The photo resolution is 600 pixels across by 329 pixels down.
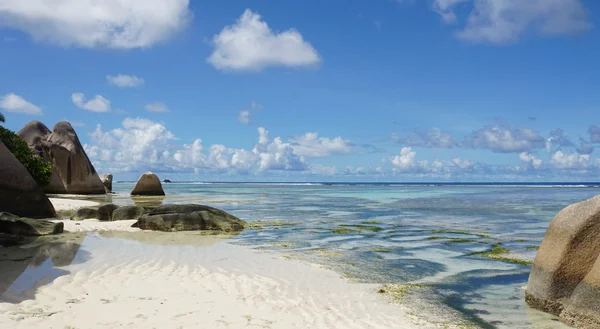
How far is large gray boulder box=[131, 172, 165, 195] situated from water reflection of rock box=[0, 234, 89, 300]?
1556 inches

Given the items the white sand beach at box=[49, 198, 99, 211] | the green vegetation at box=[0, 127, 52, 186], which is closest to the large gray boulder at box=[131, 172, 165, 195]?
the green vegetation at box=[0, 127, 52, 186]

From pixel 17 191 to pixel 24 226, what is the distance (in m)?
5.16

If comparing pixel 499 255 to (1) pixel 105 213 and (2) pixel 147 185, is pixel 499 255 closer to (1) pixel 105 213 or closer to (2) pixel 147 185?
(1) pixel 105 213

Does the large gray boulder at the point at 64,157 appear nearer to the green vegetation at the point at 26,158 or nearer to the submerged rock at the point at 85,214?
the green vegetation at the point at 26,158

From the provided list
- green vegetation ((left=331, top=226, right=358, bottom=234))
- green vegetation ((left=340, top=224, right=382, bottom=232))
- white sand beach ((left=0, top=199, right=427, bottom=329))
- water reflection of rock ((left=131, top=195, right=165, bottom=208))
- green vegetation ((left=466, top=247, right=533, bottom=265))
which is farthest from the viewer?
water reflection of rock ((left=131, top=195, right=165, bottom=208))

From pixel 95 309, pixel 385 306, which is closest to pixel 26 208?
pixel 95 309

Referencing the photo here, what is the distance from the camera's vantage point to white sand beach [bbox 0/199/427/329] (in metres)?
6.63

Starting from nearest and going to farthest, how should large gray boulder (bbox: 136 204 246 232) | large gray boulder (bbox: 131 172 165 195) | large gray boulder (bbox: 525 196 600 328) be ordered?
1. large gray boulder (bbox: 525 196 600 328)
2. large gray boulder (bbox: 136 204 246 232)
3. large gray boulder (bbox: 131 172 165 195)

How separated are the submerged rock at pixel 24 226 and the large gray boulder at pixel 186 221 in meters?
3.45

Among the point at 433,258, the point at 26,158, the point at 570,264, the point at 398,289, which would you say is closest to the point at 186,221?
the point at 433,258

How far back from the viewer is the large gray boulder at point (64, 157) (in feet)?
161

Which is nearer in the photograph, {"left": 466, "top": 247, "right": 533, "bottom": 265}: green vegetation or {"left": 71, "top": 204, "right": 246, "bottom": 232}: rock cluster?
{"left": 466, "top": 247, "right": 533, "bottom": 265}: green vegetation

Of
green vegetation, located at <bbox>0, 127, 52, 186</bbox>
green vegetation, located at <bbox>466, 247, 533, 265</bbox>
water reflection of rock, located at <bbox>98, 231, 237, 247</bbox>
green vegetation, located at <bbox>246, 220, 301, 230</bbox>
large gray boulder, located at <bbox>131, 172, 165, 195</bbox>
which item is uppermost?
green vegetation, located at <bbox>0, 127, 52, 186</bbox>

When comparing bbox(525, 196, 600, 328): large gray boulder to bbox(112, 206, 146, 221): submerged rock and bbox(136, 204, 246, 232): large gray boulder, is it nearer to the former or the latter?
bbox(136, 204, 246, 232): large gray boulder
